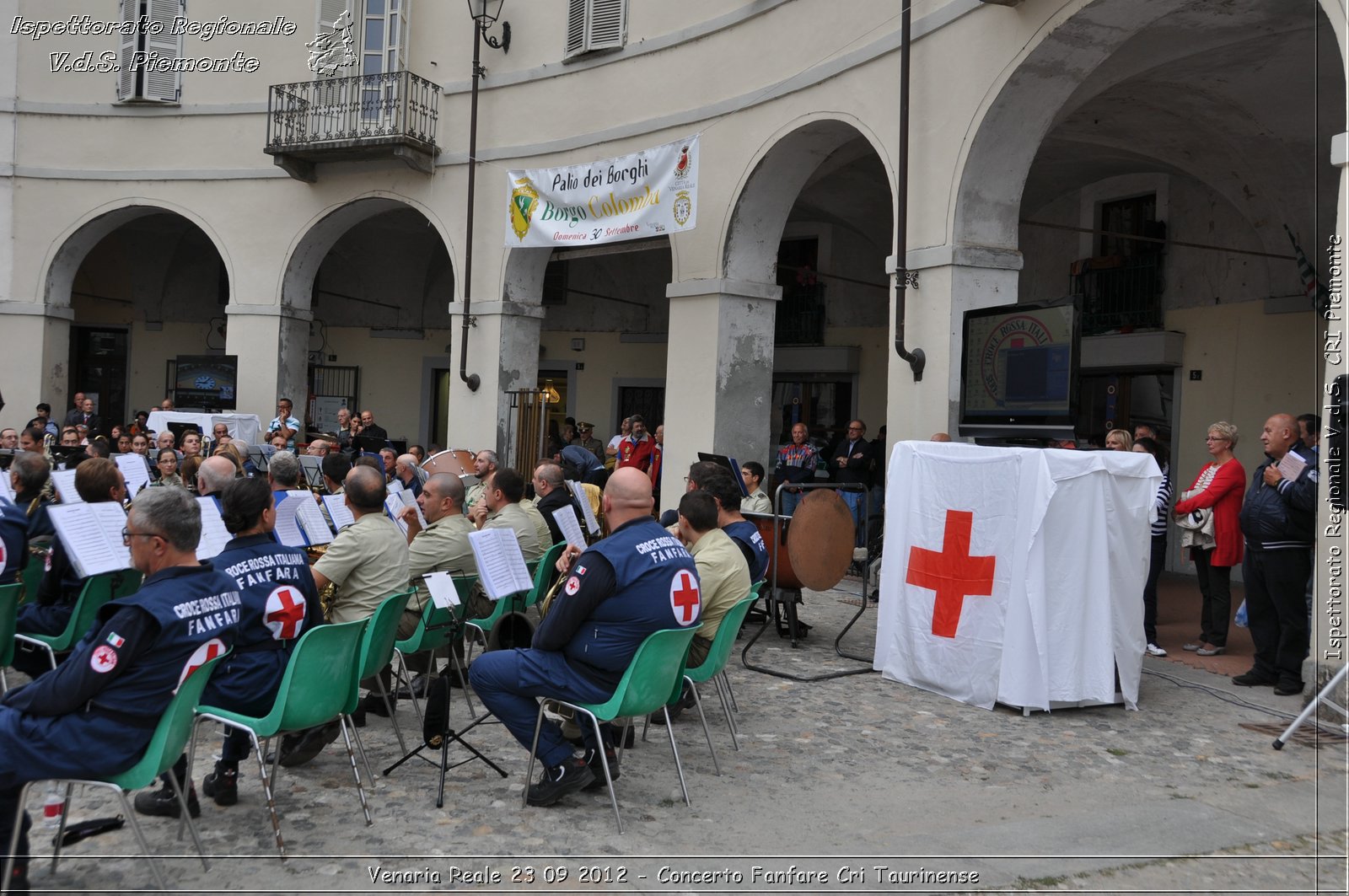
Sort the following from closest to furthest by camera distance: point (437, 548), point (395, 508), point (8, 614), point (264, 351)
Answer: point (8, 614) → point (437, 548) → point (395, 508) → point (264, 351)

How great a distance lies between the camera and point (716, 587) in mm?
5680

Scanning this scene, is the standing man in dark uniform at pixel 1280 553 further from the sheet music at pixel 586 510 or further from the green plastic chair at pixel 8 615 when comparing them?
the green plastic chair at pixel 8 615

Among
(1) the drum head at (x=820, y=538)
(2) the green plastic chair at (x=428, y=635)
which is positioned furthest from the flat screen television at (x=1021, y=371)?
(2) the green plastic chair at (x=428, y=635)

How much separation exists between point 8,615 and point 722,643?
334 cm

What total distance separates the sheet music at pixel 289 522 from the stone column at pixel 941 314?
5400 millimetres

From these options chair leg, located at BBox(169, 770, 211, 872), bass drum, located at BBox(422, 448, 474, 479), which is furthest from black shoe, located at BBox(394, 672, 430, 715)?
bass drum, located at BBox(422, 448, 474, 479)

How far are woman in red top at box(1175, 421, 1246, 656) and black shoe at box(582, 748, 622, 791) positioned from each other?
5.11 meters

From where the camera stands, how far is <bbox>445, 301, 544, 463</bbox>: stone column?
49.1 ft

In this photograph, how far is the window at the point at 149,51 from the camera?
673 inches

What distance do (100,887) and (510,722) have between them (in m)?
1.63

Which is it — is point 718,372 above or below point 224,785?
above

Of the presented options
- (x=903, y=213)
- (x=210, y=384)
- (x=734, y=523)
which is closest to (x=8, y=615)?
(x=734, y=523)

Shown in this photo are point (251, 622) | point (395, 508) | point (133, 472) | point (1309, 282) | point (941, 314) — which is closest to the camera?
point (251, 622)

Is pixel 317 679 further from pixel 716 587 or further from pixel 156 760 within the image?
pixel 716 587
